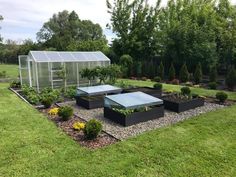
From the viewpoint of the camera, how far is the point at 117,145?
18.3 ft

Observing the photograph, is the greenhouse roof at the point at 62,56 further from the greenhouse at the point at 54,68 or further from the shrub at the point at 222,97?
the shrub at the point at 222,97

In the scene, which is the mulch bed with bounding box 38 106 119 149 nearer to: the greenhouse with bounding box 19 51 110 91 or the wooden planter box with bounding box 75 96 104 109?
the wooden planter box with bounding box 75 96 104 109

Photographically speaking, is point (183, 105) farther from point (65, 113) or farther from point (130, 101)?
point (65, 113)

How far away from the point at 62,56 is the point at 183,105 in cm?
886

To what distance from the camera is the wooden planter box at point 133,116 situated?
7086mm

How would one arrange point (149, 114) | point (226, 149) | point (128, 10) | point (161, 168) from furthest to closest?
point (128, 10) < point (149, 114) < point (226, 149) < point (161, 168)

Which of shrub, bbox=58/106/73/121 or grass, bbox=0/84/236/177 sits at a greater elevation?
shrub, bbox=58/106/73/121

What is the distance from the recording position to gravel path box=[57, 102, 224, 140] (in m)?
6.54

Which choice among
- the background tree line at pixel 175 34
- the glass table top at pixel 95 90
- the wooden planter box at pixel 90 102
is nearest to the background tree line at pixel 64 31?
the background tree line at pixel 175 34

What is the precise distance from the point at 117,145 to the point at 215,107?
5858mm

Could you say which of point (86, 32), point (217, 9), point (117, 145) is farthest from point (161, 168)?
point (86, 32)

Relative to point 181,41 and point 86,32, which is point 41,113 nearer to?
point 181,41

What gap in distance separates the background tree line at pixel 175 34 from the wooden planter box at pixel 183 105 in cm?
954

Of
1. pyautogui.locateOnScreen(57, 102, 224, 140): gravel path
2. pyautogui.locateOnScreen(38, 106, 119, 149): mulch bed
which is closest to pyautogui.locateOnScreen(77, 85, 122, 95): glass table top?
pyautogui.locateOnScreen(57, 102, 224, 140): gravel path
